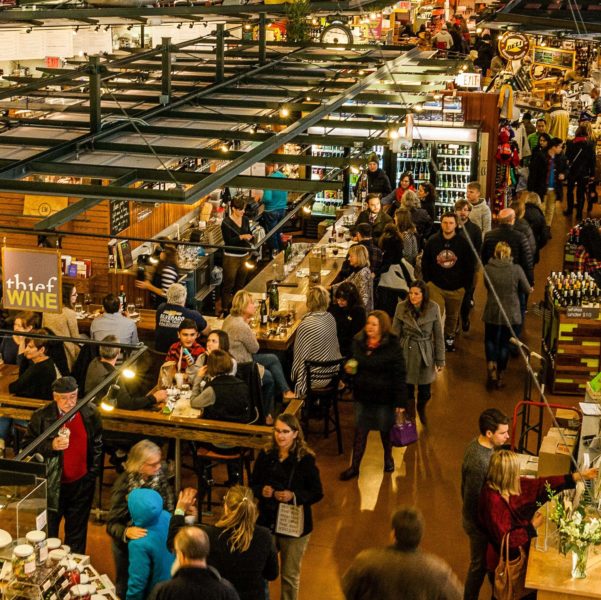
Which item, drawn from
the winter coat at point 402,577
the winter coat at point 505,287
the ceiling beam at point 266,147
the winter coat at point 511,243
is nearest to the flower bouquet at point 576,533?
the winter coat at point 402,577

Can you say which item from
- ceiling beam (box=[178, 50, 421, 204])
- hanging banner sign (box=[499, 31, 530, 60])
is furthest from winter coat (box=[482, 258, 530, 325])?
hanging banner sign (box=[499, 31, 530, 60])

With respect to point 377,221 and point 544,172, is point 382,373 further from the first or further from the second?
point 544,172

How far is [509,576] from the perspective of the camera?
5.88 m

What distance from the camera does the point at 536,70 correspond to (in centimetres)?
2267

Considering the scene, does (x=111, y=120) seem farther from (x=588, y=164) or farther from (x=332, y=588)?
(x=588, y=164)

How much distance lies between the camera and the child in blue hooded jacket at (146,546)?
222 inches

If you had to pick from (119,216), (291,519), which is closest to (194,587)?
(291,519)

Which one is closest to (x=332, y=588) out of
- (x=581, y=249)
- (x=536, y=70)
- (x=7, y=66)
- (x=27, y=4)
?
(x=581, y=249)

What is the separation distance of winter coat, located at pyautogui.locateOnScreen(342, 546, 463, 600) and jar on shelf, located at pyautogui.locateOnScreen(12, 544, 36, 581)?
1652mm

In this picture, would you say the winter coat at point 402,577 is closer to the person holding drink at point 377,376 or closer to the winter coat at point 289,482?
the winter coat at point 289,482

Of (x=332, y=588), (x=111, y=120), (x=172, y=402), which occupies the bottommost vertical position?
(x=332, y=588)

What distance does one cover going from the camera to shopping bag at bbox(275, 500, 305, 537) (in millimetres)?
6160

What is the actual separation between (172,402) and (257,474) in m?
1.78

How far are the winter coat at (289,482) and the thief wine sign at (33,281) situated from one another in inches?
82.5
